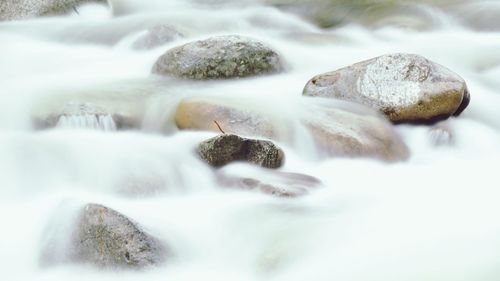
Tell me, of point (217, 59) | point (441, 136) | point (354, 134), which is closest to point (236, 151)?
point (354, 134)

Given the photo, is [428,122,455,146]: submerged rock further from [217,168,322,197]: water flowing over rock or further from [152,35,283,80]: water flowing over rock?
[152,35,283,80]: water flowing over rock

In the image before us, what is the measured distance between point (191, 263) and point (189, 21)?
6.99 m

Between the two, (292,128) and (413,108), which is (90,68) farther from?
(413,108)

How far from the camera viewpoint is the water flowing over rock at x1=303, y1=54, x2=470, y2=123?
5746 mm

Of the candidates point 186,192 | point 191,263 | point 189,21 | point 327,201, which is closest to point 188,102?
point 186,192

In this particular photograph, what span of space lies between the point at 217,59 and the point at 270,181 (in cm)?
280

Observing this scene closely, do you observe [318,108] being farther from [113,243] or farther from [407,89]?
[113,243]

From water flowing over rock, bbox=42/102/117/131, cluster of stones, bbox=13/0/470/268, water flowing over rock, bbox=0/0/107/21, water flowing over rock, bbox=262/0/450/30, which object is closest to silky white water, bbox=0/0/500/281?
water flowing over rock, bbox=42/102/117/131

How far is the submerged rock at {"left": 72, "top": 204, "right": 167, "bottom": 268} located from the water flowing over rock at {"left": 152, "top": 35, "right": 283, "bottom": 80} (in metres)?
3.63

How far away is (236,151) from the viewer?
4.61 m

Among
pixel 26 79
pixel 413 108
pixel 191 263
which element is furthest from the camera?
pixel 26 79

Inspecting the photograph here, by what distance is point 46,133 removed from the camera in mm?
5336

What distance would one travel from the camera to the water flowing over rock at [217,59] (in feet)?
22.4

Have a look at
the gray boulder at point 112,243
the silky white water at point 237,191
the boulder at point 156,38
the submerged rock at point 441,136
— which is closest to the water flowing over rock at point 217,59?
the silky white water at point 237,191
